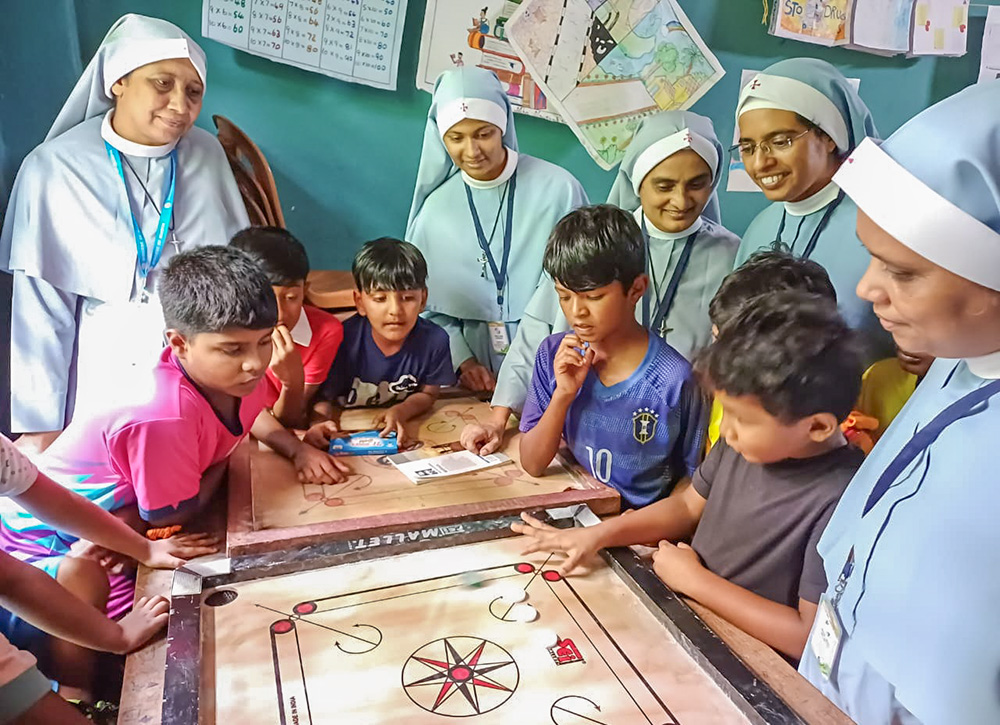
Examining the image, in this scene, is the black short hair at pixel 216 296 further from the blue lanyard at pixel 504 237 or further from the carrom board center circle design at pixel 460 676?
the blue lanyard at pixel 504 237

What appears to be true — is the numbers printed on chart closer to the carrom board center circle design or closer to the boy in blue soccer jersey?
the boy in blue soccer jersey

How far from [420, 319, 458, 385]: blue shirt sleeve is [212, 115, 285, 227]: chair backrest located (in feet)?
2.19

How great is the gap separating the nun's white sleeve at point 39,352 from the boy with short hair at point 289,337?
1.60 feet

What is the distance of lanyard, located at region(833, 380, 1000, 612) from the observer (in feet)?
2.43

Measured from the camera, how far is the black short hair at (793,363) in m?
0.94

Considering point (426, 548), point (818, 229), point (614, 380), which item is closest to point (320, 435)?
point (426, 548)

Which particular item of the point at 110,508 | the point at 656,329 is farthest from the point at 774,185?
the point at 110,508

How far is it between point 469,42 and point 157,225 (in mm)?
1158

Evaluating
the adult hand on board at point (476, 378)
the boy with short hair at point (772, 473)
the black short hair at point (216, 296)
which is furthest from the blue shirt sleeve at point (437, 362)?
the boy with short hair at point (772, 473)

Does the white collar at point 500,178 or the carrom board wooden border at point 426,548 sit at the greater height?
the white collar at point 500,178

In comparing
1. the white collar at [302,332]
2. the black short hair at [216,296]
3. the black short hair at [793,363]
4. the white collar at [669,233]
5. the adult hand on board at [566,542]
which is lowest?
the adult hand on board at [566,542]

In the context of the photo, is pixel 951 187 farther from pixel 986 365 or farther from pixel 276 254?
pixel 276 254

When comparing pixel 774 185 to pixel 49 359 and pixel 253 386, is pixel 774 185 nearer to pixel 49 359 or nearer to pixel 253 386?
pixel 253 386

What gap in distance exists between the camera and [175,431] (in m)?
1.19
